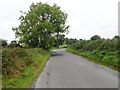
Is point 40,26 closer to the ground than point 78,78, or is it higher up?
higher up

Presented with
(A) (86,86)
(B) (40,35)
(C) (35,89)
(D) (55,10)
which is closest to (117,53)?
(A) (86,86)

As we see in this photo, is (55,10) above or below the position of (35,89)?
above

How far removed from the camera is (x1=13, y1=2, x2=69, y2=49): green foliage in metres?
30.2

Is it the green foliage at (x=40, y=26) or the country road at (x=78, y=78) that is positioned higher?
the green foliage at (x=40, y=26)

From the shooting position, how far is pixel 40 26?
29.8m

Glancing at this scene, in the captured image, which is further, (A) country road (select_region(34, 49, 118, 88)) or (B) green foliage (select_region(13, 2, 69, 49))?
(B) green foliage (select_region(13, 2, 69, 49))

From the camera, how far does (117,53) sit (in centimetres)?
1367

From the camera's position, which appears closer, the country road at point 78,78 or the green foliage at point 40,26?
the country road at point 78,78

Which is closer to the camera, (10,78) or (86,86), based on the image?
(86,86)

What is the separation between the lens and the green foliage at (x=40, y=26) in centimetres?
3015

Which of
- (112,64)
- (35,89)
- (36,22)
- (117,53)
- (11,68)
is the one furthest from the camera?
(36,22)

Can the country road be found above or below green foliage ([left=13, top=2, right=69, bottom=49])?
below

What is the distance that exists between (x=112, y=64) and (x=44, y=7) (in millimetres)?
22824

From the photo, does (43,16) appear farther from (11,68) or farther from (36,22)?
(11,68)
